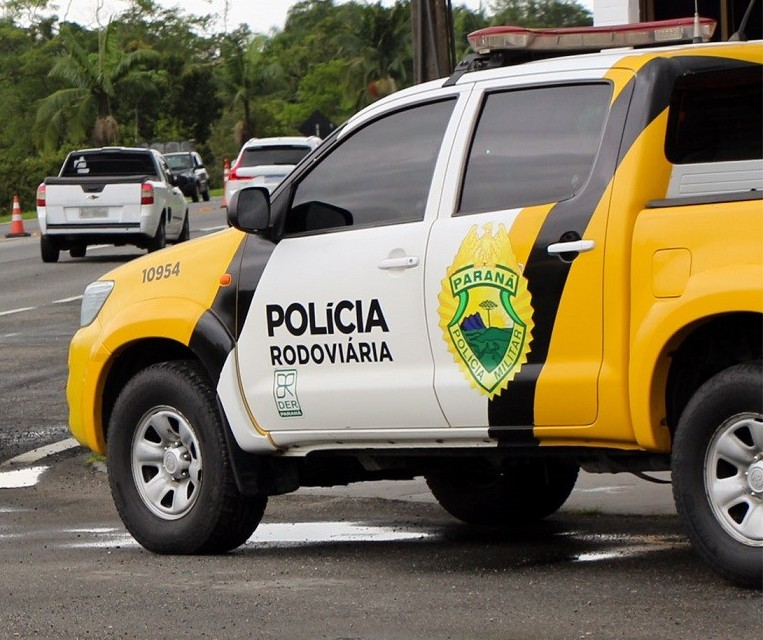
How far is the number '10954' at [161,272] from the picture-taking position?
298 inches

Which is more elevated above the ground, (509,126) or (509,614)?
(509,126)

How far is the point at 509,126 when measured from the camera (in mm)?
6688

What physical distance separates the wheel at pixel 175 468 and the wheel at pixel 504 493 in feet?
3.68

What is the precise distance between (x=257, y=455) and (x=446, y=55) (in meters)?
11.9

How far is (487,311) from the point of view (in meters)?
6.41

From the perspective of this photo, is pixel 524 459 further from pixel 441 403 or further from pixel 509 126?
pixel 509 126

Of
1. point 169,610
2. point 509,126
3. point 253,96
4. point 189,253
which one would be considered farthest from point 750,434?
point 253,96

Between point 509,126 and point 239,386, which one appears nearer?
point 509,126

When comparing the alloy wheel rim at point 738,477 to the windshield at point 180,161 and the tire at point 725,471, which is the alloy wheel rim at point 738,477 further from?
the windshield at point 180,161

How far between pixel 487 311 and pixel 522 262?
9.1 inches

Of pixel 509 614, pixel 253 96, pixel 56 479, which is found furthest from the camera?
pixel 253 96

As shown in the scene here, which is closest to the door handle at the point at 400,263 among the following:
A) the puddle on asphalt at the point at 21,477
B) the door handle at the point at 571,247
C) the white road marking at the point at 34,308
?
the door handle at the point at 571,247

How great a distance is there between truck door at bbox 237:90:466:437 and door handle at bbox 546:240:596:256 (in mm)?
606

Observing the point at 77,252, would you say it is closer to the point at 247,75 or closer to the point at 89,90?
the point at 89,90
